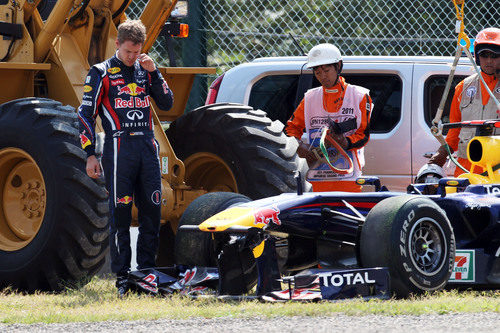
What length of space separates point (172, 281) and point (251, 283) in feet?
2.13

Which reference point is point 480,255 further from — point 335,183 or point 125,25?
point 125,25

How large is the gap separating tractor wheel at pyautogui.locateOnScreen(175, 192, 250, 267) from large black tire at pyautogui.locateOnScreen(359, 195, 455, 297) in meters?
1.07

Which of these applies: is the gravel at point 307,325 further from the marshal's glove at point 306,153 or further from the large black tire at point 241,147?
the marshal's glove at point 306,153

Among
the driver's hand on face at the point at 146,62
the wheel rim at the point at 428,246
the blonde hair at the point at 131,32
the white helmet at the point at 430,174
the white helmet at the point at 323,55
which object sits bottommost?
the wheel rim at the point at 428,246

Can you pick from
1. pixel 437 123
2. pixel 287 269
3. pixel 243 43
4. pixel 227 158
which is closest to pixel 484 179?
pixel 437 123

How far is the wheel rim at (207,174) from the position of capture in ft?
30.6

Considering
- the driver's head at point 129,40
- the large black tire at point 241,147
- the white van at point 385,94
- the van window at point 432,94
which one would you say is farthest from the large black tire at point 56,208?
the van window at point 432,94

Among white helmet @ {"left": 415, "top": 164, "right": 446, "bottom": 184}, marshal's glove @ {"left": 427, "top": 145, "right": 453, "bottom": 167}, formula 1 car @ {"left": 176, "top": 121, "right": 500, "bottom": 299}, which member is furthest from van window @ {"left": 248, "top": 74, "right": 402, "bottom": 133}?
formula 1 car @ {"left": 176, "top": 121, "right": 500, "bottom": 299}

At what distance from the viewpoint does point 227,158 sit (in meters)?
9.00

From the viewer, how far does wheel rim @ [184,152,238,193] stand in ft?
30.6

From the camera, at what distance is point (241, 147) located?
29.0 ft

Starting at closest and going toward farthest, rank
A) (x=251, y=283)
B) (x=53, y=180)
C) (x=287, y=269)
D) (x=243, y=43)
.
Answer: (x=251, y=283), (x=287, y=269), (x=53, y=180), (x=243, y=43)

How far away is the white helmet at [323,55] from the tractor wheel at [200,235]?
1687mm

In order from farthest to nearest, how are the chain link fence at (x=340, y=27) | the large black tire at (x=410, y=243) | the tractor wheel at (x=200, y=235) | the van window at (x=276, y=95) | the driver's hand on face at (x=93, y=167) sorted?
1. the chain link fence at (x=340, y=27)
2. the van window at (x=276, y=95)
3. the driver's hand on face at (x=93, y=167)
4. the tractor wheel at (x=200, y=235)
5. the large black tire at (x=410, y=243)
